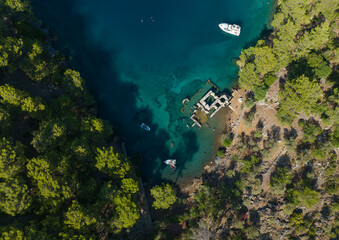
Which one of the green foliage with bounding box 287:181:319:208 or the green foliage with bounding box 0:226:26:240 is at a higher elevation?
the green foliage with bounding box 287:181:319:208

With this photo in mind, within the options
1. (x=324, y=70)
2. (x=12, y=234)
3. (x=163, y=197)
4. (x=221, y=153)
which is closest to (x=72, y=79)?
→ (x=12, y=234)

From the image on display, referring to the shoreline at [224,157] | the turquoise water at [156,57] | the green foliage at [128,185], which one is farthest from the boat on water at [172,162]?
the green foliage at [128,185]

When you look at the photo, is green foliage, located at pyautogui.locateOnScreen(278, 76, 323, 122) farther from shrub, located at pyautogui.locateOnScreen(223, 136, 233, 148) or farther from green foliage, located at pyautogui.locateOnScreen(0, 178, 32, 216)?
green foliage, located at pyautogui.locateOnScreen(0, 178, 32, 216)

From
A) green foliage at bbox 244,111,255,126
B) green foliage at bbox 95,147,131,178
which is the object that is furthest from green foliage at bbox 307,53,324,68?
green foliage at bbox 95,147,131,178

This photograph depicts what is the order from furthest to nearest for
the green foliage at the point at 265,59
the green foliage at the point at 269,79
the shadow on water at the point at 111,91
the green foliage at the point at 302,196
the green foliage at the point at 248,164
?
the shadow on water at the point at 111,91, the green foliage at the point at 248,164, the green foliage at the point at 269,79, the green foliage at the point at 265,59, the green foliage at the point at 302,196

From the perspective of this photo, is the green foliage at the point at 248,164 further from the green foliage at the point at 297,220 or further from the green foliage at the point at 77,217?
the green foliage at the point at 77,217

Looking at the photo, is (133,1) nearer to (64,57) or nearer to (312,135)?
(64,57)
